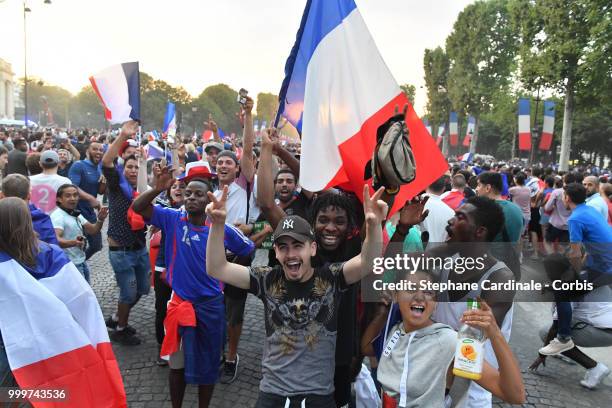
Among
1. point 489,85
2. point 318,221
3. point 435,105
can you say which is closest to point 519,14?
point 489,85

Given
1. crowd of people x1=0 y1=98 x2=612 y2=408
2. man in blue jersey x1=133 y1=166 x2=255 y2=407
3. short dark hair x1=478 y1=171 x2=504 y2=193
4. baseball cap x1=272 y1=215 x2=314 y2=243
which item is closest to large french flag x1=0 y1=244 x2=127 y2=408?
crowd of people x1=0 y1=98 x2=612 y2=408

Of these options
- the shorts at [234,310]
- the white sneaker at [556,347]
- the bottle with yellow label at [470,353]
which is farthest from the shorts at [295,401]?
the white sneaker at [556,347]

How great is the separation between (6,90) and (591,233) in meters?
110

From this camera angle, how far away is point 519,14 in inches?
952

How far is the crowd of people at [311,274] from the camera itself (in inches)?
88.7

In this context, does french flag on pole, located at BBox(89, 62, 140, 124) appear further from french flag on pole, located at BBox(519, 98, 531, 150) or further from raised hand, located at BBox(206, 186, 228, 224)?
french flag on pole, located at BBox(519, 98, 531, 150)

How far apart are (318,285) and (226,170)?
87.0 inches

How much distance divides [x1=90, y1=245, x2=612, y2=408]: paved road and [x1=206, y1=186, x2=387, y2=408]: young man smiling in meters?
1.69

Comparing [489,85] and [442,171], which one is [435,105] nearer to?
[489,85]

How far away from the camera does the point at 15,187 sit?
3.56 metres

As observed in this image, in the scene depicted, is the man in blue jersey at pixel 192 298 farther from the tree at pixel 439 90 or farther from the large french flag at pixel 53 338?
the tree at pixel 439 90

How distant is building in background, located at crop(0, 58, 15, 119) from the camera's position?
87.7 meters

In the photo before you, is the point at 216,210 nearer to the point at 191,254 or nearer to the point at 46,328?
the point at 191,254

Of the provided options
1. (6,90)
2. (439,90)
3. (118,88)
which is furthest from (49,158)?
(6,90)
